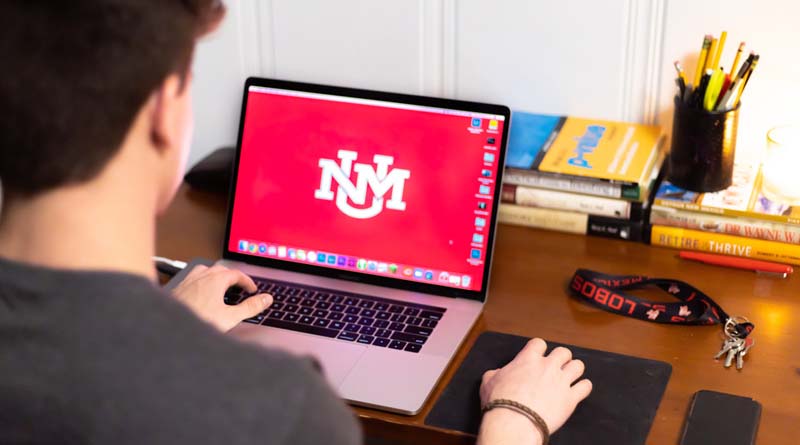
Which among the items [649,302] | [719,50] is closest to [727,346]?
[649,302]

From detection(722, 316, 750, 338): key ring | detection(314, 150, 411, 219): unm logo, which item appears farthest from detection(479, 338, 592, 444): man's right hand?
detection(314, 150, 411, 219): unm logo

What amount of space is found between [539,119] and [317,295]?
50 cm

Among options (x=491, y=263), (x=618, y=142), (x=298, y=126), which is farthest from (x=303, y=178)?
(x=618, y=142)

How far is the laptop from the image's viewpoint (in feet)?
4.57

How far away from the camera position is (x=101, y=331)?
0.70 metres

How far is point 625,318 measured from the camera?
1.38m

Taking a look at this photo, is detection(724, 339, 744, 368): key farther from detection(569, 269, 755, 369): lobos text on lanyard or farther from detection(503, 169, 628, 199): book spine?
detection(503, 169, 628, 199): book spine

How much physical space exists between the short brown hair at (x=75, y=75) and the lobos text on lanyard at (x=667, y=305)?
815 millimetres

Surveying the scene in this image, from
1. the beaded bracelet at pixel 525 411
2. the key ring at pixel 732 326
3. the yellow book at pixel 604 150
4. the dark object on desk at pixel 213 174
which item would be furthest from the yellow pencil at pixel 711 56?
the dark object on desk at pixel 213 174

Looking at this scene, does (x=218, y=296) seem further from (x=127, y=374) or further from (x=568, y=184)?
(x=127, y=374)

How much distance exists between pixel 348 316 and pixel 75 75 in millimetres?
759

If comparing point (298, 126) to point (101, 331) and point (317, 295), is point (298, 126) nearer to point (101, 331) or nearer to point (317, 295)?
point (317, 295)

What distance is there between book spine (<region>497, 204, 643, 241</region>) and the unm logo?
17cm

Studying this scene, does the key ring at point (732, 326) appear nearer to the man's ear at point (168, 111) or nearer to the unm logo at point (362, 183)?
the unm logo at point (362, 183)
